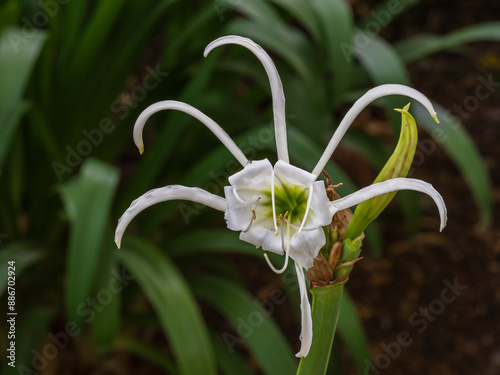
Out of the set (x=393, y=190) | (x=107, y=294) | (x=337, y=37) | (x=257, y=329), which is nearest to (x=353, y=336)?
(x=257, y=329)

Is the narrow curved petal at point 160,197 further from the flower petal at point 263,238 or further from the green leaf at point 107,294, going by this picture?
the green leaf at point 107,294

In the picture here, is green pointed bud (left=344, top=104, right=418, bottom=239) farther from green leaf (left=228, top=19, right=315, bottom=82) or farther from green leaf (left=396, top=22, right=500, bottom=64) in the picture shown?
green leaf (left=396, top=22, right=500, bottom=64)

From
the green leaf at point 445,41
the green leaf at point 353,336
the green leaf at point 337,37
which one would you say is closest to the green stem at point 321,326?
the green leaf at point 353,336

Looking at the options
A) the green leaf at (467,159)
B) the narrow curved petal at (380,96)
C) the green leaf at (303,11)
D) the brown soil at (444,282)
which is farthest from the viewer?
the brown soil at (444,282)

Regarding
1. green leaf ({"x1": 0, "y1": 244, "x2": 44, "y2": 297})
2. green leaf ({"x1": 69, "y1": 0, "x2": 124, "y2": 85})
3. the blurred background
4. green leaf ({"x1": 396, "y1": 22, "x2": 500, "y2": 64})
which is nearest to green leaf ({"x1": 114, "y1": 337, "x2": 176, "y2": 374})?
the blurred background

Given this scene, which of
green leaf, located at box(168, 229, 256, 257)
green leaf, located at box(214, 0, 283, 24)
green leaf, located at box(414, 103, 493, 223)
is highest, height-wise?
green leaf, located at box(214, 0, 283, 24)

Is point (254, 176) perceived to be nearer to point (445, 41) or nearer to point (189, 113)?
point (189, 113)
